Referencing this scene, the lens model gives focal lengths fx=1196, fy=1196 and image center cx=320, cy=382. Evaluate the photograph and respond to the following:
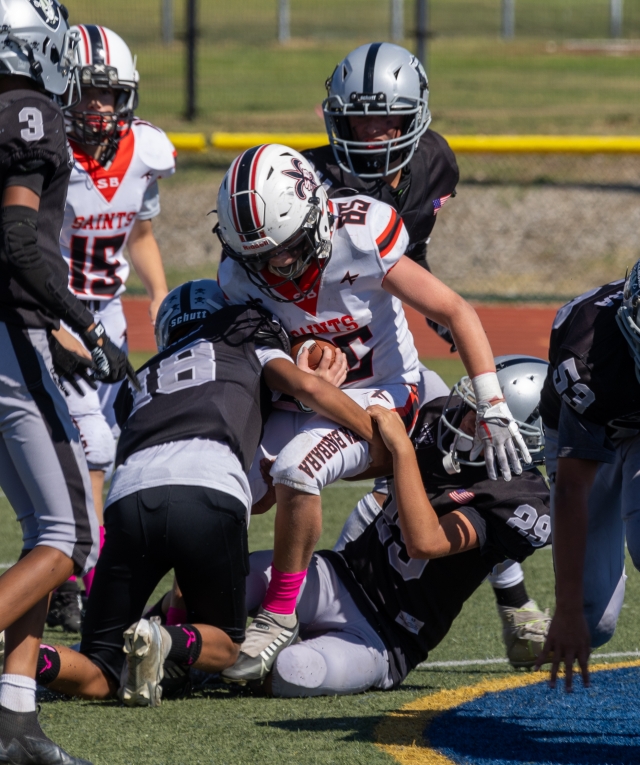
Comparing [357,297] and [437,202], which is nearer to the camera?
[357,297]

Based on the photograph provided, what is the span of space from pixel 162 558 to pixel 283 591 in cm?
44

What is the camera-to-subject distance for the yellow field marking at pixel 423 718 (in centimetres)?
301

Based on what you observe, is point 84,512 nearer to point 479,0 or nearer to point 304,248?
point 304,248

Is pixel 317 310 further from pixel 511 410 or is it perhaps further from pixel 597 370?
pixel 597 370

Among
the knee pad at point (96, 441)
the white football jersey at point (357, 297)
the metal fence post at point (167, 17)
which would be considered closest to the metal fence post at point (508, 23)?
the metal fence post at point (167, 17)

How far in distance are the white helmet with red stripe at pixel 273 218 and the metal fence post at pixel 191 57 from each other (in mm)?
10906

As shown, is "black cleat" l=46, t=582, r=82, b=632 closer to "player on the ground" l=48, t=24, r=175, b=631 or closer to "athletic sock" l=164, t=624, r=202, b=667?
"player on the ground" l=48, t=24, r=175, b=631

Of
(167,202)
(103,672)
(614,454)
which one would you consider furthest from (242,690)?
(167,202)

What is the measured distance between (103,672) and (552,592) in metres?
2.00

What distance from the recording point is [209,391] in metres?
3.47

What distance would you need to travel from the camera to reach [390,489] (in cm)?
378

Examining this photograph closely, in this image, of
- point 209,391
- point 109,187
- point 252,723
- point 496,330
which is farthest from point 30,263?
point 496,330

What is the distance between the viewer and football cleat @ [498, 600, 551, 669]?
12.5ft

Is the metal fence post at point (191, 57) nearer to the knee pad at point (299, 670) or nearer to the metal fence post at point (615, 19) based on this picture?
the knee pad at point (299, 670)
